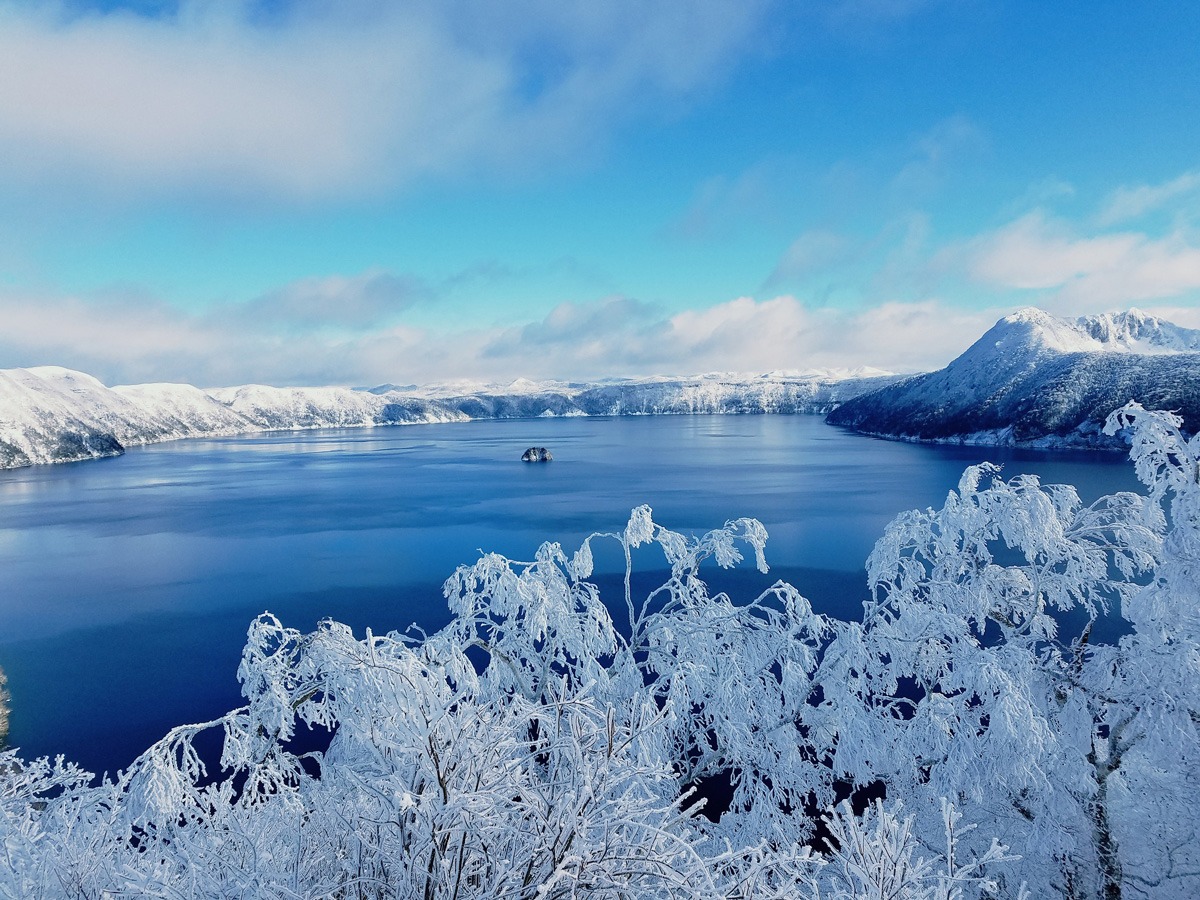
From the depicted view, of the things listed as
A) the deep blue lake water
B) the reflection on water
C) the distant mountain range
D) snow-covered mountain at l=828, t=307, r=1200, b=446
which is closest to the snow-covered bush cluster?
the reflection on water

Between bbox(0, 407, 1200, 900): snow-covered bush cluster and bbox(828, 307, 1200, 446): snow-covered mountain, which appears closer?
bbox(0, 407, 1200, 900): snow-covered bush cluster

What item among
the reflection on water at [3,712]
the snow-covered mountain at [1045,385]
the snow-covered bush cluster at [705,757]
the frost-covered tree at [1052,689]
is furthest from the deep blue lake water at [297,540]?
the frost-covered tree at [1052,689]

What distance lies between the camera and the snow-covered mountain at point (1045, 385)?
215ft

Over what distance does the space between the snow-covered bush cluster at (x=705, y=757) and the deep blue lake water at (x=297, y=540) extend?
10055 mm

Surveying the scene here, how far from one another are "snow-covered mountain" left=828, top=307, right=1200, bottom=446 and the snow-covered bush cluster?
5390 cm

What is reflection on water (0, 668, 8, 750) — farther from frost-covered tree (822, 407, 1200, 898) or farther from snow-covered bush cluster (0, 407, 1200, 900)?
frost-covered tree (822, 407, 1200, 898)

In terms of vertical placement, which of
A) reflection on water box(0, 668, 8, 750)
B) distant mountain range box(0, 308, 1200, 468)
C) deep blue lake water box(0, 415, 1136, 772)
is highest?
distant mountain range box(0, 308, 1200, 468)

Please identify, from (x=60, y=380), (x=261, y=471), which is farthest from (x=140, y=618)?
(x=60, y=380)

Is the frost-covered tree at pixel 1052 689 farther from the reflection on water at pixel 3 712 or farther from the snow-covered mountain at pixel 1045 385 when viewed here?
the snow-covered mountain at pixel 1045 385

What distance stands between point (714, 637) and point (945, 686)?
316 centimetres

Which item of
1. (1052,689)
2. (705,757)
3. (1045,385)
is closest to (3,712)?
(705,757)

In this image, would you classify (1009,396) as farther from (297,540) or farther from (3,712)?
(3,712)

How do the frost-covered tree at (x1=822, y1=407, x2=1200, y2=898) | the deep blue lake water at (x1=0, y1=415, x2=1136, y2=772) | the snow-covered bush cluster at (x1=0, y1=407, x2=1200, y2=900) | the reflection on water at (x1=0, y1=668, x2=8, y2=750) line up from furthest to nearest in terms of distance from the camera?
the deep blue lake water at (x1=0, y1=415, x2=1136, y2=772)
the reflection on water at (x1=0, y1=668, x2=8, y2=750)
the frost-covered tree at (x1=822, y1=407, x2=1200, y2=898)
the snow-covered bush cluster at (x1=0, y1=407, x2=1200, y2=900)

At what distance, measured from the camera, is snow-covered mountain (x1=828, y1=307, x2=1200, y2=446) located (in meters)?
65.4
